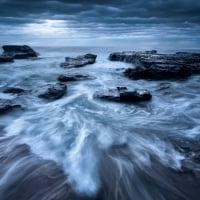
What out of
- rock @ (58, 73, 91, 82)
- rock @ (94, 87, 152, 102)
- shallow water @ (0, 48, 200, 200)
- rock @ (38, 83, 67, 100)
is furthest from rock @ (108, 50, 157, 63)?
rock @ (94, 87, 152, 102)

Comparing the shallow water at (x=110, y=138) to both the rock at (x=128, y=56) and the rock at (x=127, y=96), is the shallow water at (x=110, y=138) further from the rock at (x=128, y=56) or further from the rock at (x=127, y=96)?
the rock at (x=128, y=56)

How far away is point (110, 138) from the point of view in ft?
23.6

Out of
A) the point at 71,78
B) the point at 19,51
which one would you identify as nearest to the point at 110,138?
the point at 71,78

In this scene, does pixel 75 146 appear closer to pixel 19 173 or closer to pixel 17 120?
pixel 19 173

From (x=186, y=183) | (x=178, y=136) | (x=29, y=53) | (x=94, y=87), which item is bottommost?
(x=29, y=53)

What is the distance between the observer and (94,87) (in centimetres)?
1503

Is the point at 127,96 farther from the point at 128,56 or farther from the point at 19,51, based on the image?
the point at 19,51

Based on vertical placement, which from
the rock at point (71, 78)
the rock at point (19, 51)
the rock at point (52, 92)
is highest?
the rock at point (52, 92)

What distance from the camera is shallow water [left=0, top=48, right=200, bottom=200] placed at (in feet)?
16.3

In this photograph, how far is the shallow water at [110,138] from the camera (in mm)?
4957

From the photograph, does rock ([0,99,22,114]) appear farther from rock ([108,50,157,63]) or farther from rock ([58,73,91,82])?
rock ([108,50,157,63])

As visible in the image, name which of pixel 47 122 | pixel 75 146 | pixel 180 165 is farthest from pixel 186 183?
pixel 47 122

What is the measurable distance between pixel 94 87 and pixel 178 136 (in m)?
8.54

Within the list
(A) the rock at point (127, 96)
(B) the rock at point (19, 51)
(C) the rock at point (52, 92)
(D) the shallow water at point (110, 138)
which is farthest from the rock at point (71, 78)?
(B) the rock at point (19, 51)
